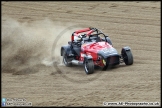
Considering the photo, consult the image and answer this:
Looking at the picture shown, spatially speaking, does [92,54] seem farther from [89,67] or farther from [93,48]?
[89,67]

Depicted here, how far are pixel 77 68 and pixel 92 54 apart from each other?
902mm

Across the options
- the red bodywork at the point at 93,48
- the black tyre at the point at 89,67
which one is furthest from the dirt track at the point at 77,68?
the red bodywork at the point at 93,48

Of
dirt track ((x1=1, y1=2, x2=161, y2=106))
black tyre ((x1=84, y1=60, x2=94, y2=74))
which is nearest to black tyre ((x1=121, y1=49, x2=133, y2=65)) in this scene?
dirt track ((x1=1, y1=2, x2=161, y2=106))

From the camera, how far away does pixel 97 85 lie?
14.0 metres

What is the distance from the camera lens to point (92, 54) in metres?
15.5

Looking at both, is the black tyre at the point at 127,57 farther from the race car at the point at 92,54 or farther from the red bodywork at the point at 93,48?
the red bodywork at the point at 93,48

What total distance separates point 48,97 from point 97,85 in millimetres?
1460

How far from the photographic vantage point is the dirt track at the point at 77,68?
13297mm

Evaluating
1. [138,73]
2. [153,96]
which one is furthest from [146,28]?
[153,96]

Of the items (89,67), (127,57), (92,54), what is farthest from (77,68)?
(127,57)

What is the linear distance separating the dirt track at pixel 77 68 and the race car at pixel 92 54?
243 mm

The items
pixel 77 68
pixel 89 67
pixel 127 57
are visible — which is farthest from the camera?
pixel 77 68

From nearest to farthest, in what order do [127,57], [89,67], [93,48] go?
1. [89,67]
2. [127,57]
3. [93,48]

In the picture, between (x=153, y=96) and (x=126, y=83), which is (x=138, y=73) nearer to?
(x=126, y=83)
